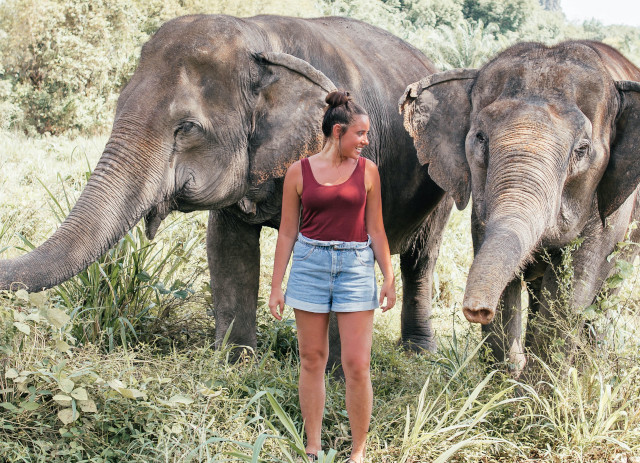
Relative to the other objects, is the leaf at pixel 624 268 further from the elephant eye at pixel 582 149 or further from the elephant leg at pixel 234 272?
the elephant leg at pixel 234 272

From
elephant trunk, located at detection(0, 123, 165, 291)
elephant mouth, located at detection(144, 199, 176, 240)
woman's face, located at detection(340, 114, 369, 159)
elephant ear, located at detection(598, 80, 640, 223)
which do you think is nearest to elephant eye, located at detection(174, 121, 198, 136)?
elephant trunk, located at detection(0, 123, 165, 291)

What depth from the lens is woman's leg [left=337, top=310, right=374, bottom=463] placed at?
11.6ft

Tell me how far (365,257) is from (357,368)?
0.48 m

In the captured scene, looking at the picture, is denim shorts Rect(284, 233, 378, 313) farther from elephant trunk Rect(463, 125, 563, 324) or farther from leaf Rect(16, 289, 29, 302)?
leaf Rect(16, 289, 29, 302)

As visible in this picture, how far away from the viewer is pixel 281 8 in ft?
83.3

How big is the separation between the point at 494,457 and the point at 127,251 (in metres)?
2.56

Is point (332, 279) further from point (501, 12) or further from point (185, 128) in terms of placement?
point (501, 12)

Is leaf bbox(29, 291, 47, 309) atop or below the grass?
atop

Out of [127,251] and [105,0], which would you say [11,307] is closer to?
[127,251]

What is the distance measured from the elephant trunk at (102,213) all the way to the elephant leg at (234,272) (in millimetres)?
975

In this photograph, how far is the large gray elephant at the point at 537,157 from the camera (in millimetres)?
3816

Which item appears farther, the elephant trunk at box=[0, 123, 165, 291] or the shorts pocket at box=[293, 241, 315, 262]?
the elephant trunk at box=[0, 123, 165, 291]

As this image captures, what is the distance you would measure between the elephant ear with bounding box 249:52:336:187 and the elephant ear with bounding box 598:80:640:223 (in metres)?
1.50

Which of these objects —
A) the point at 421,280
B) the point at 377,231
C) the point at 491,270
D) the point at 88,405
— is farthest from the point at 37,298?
the point at 421,280
